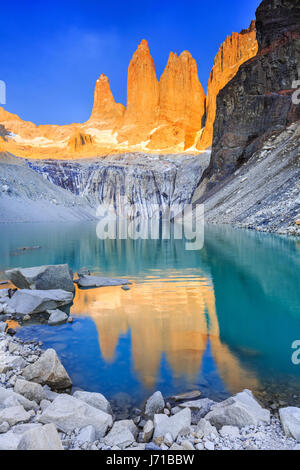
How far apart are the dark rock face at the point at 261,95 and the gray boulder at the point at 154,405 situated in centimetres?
4924

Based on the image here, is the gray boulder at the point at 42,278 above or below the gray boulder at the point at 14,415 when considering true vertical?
above

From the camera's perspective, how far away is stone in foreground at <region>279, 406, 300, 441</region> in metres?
3.17

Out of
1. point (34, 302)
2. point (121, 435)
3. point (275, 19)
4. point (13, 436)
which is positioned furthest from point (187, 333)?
point (275, 19)

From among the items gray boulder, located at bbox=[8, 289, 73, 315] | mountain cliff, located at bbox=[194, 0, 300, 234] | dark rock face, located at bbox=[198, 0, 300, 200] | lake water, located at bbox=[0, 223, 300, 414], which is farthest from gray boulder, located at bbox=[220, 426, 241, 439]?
dark rock face, located at bbox=[198, 0, 300, 200]

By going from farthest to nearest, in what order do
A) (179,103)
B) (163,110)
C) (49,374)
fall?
(163,110), (179,103), (49,374)

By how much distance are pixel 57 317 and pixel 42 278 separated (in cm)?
255

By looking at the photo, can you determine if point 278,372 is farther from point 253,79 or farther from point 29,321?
point 253,79

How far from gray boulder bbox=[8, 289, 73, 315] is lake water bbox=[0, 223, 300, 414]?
51 centimetres

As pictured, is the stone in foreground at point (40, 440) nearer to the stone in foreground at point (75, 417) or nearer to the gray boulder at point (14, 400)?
the stone in foreground at point (75, 417)

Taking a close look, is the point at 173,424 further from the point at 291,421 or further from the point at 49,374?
the point at 49,374

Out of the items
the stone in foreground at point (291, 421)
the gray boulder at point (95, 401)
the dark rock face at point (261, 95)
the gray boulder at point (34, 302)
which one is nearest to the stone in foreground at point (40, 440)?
the gray boulder at point (95, 401)

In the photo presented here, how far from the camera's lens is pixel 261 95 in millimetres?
53938

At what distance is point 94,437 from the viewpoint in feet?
10.4

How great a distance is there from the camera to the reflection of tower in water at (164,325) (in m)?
4.95
